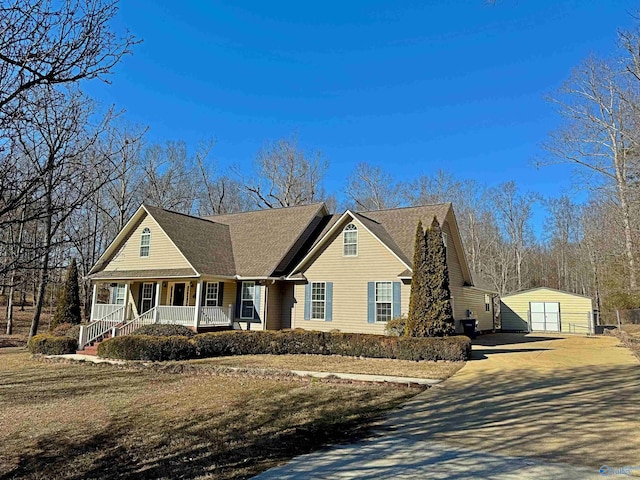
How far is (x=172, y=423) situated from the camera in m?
7.32

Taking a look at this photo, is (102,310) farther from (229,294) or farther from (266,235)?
(266,235)

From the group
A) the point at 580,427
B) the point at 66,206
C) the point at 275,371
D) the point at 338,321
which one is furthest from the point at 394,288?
the point at 66,206

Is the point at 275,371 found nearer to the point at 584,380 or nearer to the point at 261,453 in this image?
the point at 261,453

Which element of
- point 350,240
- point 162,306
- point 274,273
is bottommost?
point 162,306

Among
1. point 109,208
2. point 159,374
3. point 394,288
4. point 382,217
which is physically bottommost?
point 159,374

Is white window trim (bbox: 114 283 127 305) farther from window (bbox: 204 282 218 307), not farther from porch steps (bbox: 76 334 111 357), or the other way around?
window (bbox: 204 282 218 307)

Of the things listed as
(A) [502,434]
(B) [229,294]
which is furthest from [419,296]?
(B) [229,294]

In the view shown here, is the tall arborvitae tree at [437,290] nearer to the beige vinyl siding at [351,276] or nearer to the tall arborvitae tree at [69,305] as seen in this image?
the beige vinyl siding at [351,276]

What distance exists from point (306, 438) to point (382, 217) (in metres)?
16.9

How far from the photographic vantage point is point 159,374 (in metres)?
12.8

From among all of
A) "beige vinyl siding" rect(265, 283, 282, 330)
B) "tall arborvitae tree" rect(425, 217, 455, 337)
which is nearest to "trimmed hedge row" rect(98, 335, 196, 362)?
"beige vinyl siding" rect(265, 283, 282, 330)

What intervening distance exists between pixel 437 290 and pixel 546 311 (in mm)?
18979

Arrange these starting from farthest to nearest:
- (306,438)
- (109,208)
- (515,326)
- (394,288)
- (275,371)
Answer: (109,208)
(515,326)
(394,288)
(275,371)
(306,438)

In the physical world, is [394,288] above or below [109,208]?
below
